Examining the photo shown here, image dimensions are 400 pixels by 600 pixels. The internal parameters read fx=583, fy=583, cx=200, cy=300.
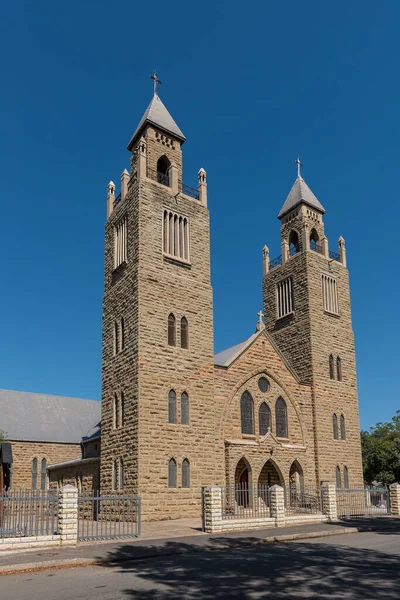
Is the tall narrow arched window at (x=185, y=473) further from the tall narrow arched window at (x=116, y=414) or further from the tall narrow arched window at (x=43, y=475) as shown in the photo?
the tall narrow arched window at (x=43, y=475)

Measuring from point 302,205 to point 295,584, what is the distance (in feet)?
99.0

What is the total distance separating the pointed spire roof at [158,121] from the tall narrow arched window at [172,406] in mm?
13685

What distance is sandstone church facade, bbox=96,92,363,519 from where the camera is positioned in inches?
1011

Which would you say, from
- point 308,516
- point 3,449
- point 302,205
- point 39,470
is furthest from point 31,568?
point 302,205

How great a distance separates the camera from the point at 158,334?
1053 inches

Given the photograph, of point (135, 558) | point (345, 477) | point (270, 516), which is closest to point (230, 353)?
point (345, 477)

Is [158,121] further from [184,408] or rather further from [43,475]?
[43,475]

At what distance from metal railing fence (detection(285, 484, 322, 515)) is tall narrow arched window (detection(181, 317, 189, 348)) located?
8.07 meters

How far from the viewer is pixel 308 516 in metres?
22.4

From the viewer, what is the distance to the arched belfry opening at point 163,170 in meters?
30.0

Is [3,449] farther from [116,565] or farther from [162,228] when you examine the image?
[162,228]

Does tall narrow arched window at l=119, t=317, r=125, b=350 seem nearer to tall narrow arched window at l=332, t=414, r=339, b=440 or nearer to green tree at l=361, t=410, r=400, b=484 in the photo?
tall narrow arched window at l=332, t=414, r=339, b=440

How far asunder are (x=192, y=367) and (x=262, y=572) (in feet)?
53.6

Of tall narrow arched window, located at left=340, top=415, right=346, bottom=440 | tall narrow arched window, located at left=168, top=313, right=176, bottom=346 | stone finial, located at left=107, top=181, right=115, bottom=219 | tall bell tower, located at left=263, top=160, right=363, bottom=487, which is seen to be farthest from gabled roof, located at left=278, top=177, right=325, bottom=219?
tall narrow arched window, located at left=168, top=313, right=176, bottom=346
